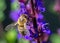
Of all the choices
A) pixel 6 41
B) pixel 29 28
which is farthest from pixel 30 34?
pixel 6 41

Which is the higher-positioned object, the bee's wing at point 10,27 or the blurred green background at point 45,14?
the blurred green background at point 45,14

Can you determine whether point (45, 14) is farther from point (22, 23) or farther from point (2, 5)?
point (2, 5)

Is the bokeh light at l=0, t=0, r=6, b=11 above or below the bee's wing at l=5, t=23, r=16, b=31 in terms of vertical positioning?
above

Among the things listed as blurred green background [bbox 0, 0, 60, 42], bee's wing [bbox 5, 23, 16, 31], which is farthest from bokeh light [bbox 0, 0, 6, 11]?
bee's wing [bbox 5, 23, 16, 31]

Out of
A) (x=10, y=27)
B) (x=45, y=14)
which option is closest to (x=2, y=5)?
(x=10, y=27)

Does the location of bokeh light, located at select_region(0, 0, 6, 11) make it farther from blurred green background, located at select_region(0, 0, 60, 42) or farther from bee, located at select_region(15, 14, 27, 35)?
bee, located at select_region(15, 14, 27, 35)

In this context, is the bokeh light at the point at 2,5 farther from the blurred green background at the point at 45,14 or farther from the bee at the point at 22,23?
the bee at the point at 22,23

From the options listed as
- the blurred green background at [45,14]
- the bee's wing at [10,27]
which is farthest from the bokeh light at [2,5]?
the bee's wing at [10,27]

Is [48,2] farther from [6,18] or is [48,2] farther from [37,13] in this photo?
[6,18]
